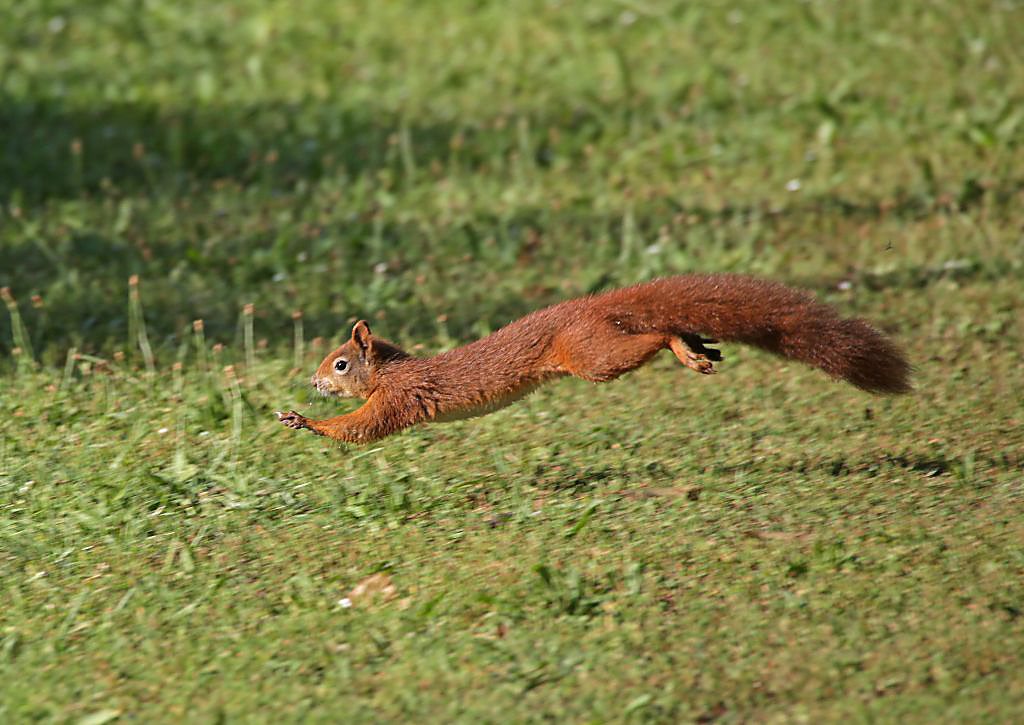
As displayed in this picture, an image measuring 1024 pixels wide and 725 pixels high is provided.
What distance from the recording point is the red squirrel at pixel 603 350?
5.86 metres

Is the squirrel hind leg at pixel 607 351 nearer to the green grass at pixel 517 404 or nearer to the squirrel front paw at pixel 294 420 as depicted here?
the green grass at pixel 517 404

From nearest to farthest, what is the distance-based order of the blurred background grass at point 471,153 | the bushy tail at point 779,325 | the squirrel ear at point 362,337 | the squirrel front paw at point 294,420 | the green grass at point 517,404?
the green grass at point 517,404 < the bushy tail at point 779,325 < the squirrel front paw at point 294,420 < the squirrel ear at point 362,337 < the blurred background grass at point 471,153

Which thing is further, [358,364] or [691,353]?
[358,364]

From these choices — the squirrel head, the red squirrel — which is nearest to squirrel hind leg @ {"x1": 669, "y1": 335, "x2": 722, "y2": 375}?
the red squirrel

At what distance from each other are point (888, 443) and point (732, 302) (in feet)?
4.34

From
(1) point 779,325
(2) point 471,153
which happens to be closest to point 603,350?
(1) point 779,325

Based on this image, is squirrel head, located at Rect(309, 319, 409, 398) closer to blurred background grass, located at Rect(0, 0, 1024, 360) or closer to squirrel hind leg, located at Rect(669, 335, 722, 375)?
squirrel hind leg, located at Rect(669, 335, 722, 375)

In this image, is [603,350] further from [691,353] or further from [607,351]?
[691,353]

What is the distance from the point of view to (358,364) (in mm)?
6453

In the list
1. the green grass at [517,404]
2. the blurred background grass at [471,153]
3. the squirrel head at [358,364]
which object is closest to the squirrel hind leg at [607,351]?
the green grass at [517,404]

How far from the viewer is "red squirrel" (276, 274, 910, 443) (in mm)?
5863

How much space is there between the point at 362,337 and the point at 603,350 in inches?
44.8

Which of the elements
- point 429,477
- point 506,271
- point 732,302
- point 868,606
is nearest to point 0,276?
point 506,271

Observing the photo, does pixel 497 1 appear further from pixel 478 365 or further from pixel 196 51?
pixel 478 365
